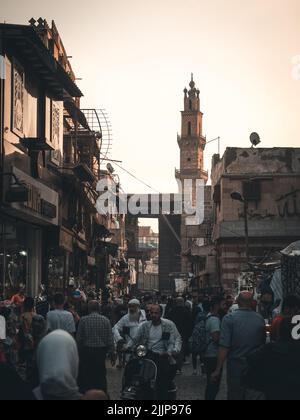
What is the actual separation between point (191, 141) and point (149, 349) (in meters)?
118

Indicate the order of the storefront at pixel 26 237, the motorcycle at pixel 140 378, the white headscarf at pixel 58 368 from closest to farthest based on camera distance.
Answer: the white headscarf at pixel 58 368 → the motorcycle at pixel 140 378 → the storefront at pixel 26 237

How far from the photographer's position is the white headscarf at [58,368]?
6961 mm

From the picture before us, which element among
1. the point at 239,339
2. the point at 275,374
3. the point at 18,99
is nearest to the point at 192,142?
the point at 18,99

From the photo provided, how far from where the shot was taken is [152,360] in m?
12.6

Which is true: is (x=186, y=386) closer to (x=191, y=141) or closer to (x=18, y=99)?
(x=18, y=99)

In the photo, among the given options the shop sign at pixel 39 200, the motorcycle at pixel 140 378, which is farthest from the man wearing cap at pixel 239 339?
the shop sign at pixel 39 200

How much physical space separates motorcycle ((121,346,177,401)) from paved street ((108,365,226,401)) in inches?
116

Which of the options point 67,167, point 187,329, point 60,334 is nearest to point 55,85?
point 67,167

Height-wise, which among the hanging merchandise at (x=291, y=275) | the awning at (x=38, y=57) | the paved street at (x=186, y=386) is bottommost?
the paved street at (x=186, y=386)

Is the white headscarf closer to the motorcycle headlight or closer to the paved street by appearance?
the motorcycle headlight

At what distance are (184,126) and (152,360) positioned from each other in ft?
398

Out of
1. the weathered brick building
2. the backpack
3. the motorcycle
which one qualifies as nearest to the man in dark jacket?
the motorcycle

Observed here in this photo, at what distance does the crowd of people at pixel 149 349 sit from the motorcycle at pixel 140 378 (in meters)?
0.35

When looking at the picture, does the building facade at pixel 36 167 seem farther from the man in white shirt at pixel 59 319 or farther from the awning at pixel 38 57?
the man in white shirt at pixel 59 319
